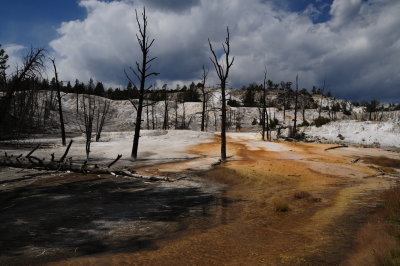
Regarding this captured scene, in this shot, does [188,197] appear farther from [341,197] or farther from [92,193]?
[341,197]

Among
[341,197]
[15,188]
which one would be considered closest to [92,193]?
[15,188]

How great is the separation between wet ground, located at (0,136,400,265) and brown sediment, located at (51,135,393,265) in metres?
0.02

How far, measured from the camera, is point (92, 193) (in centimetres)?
1111

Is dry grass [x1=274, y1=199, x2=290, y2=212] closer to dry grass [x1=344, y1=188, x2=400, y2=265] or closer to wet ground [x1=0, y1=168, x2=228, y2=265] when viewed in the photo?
wet ground [x1=0, y1=168, x2=228, y2=265]

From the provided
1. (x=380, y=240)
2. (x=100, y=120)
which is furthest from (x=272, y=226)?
(x=100, y=120)

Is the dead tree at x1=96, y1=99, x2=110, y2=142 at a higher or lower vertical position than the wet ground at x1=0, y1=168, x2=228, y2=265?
higher

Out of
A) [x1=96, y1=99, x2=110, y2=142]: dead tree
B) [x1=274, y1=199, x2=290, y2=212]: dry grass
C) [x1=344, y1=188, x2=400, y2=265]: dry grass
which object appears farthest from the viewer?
A: [x1=96, y1=99, x2=110, y2=142]: dead tree

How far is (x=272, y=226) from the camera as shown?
802 cm

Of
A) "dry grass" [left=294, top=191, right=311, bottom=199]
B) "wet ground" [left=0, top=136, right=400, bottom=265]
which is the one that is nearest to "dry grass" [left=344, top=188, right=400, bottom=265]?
"wet ground" [left=0, top=136, right=400, bottom=265]

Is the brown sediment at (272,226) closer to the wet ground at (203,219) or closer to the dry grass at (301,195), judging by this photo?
the wet ground at (203,219)

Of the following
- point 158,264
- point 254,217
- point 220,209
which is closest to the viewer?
point 158,264

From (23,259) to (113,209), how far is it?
3709 millimetres

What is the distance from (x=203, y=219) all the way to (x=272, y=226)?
6.35ft

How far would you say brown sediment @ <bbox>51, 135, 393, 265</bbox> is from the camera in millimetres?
5883
